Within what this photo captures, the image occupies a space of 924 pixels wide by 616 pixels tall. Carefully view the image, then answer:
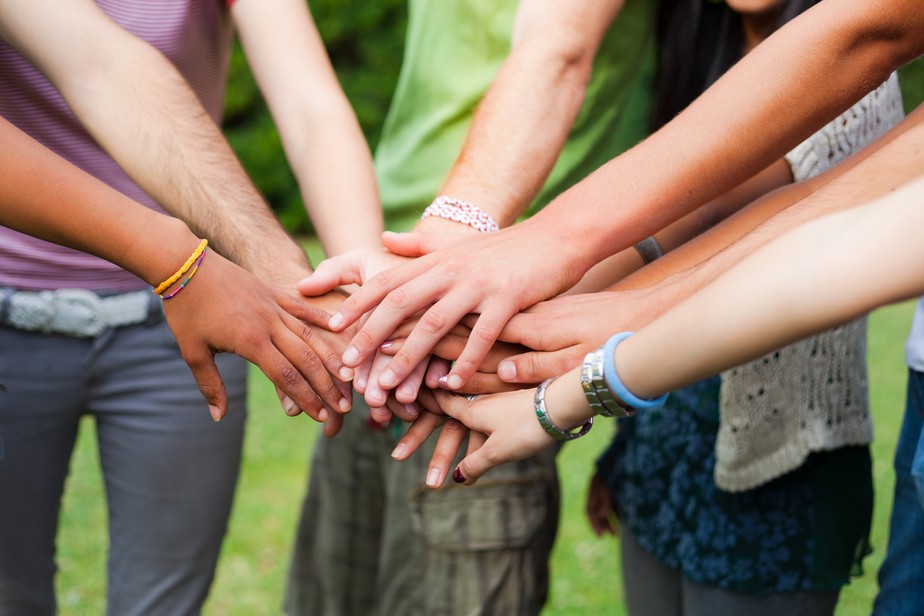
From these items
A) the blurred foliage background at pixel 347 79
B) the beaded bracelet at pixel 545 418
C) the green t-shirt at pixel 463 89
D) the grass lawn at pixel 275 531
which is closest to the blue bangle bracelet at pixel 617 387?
the beaded bracelet at pixel 545 418

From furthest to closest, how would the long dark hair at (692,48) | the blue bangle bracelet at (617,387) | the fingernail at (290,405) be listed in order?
the long dark hair at (692,48) → the fingernail at (290,405) → the blue bangle bracelet at (617,387)

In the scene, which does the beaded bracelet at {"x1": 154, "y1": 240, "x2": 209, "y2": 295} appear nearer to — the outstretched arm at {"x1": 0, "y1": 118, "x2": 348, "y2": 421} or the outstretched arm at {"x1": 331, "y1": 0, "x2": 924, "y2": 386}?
the outstretched arm at {"x1": 0, "y1": 118, "x2": 348, "y2": 421}

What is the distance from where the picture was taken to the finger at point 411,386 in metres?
2.02

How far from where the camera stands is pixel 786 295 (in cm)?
137

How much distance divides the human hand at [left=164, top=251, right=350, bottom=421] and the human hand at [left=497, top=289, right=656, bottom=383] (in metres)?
0.37

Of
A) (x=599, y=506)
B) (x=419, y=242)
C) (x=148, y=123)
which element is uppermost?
(x=148, y=123)

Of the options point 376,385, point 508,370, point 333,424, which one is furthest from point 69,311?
point 508,370

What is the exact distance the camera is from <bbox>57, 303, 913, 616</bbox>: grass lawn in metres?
4.09

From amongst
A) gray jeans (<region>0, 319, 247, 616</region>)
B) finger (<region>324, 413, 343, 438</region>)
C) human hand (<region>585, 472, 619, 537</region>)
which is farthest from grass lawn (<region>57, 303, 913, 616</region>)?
finger (<region>324, 413, 343, 438</region>)

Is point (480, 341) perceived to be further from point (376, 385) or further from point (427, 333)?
point (376, 385)

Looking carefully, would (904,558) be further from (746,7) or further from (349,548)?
(349,548)

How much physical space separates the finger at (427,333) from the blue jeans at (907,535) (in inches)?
32.8

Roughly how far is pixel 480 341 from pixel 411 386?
18cm

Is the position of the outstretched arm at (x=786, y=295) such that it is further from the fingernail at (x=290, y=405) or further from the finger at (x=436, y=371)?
the fingernail at (x=290, y=405)
